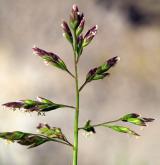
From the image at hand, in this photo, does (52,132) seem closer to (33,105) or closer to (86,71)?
(33,105)

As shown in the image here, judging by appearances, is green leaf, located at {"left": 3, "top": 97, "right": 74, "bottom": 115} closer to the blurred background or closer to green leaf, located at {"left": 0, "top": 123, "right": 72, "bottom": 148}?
green leaf, located at {"left": 0, "top": 123, "right": 72, "bottom": 148}

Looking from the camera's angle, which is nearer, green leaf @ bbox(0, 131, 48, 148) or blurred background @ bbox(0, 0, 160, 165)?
green leaf @ bbox(0, 131, 48, 148)

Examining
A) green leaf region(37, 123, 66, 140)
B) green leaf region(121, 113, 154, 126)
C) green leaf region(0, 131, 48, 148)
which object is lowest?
green leaf region(0, 131, 48, 148)

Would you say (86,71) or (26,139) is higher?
(86,71)

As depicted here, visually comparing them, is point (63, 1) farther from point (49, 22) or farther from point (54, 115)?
point (54, 115)

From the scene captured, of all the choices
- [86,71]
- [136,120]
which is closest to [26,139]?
[136,120]

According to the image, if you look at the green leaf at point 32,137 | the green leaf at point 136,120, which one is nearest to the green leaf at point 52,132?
the green leaf at point 32,137

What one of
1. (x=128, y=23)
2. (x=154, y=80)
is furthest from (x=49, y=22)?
(x=154, y=80)

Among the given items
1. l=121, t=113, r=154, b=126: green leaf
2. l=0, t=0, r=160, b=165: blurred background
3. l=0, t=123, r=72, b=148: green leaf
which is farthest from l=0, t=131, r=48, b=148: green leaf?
l=0, t=0, r=160, b=165: blurred background

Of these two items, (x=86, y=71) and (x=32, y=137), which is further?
(x=86, y=71)
